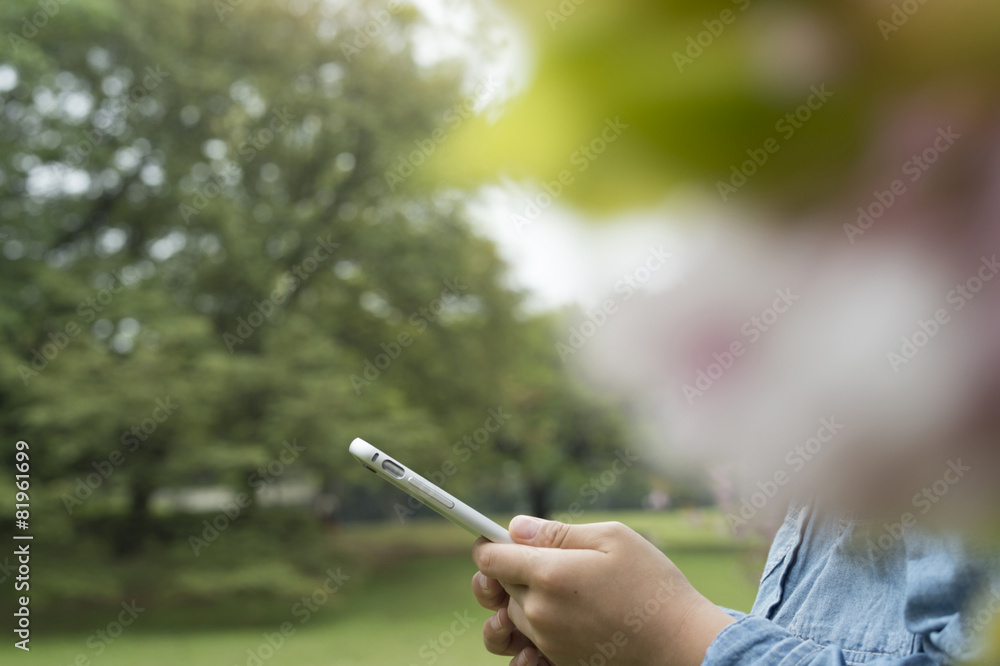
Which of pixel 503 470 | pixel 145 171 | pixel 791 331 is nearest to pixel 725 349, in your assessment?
pixel 791 331

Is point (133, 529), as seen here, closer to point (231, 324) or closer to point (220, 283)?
point (231, 324)

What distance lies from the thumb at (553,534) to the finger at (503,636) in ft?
0.17

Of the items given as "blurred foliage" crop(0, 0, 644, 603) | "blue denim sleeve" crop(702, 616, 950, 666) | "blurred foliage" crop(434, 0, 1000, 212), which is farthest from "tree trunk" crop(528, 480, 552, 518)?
"blurred foliage" crop(434, 0, 1000, 212)

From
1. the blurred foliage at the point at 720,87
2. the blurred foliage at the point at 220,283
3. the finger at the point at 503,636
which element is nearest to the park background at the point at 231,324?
the blurred foliage at the point at 220,283

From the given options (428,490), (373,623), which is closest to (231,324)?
(373,623)

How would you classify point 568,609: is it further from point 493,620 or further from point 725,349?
point 725,349

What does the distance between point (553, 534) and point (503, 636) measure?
0.26ft

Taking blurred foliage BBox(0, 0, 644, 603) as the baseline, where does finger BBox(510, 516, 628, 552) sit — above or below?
below

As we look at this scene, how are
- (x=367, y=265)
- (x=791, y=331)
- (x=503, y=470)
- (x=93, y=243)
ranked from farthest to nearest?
(x=503, y=470)
(x=367, y=265)
(x=93, y=243)
(x=791, y=331)

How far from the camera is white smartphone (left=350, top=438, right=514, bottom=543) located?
43 centimetres

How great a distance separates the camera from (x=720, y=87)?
9 centimetres

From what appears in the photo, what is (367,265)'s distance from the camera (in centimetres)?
590

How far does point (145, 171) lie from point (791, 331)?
238 inches

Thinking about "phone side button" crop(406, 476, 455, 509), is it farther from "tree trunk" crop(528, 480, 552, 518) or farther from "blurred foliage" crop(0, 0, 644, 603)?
"tree trunk" crop(528, 480, 552, 518)
